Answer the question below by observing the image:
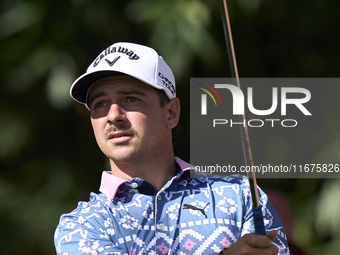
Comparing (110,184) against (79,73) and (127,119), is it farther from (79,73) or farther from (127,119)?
(79,73)

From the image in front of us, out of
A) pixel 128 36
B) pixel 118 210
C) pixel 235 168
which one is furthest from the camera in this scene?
pixel 128 36

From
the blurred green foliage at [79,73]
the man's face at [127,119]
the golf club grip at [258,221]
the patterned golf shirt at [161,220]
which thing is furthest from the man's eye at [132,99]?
the blurred green foliage at [79,73]

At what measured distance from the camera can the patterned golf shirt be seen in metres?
0.97

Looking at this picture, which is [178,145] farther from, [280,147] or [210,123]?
[280,147]

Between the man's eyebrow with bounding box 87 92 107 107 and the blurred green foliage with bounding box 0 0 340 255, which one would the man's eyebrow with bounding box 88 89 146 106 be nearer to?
the man's eyebrow with bounding box 87 92 107 107

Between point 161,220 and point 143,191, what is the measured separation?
75mm

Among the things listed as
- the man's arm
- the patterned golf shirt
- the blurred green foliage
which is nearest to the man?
the patterned golf shirt

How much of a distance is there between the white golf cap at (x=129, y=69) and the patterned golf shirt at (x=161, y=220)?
0.62 ft

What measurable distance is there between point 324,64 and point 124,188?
4.42ft

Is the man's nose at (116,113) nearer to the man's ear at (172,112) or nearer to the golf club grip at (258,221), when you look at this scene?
the man's ear at (172,112)

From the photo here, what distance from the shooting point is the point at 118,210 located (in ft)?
3.30

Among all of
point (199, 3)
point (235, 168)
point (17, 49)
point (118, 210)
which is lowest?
point (118, 210)

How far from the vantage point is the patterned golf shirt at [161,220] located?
972 millimetres

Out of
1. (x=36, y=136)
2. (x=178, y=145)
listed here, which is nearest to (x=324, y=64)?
(x=178, y=145)
